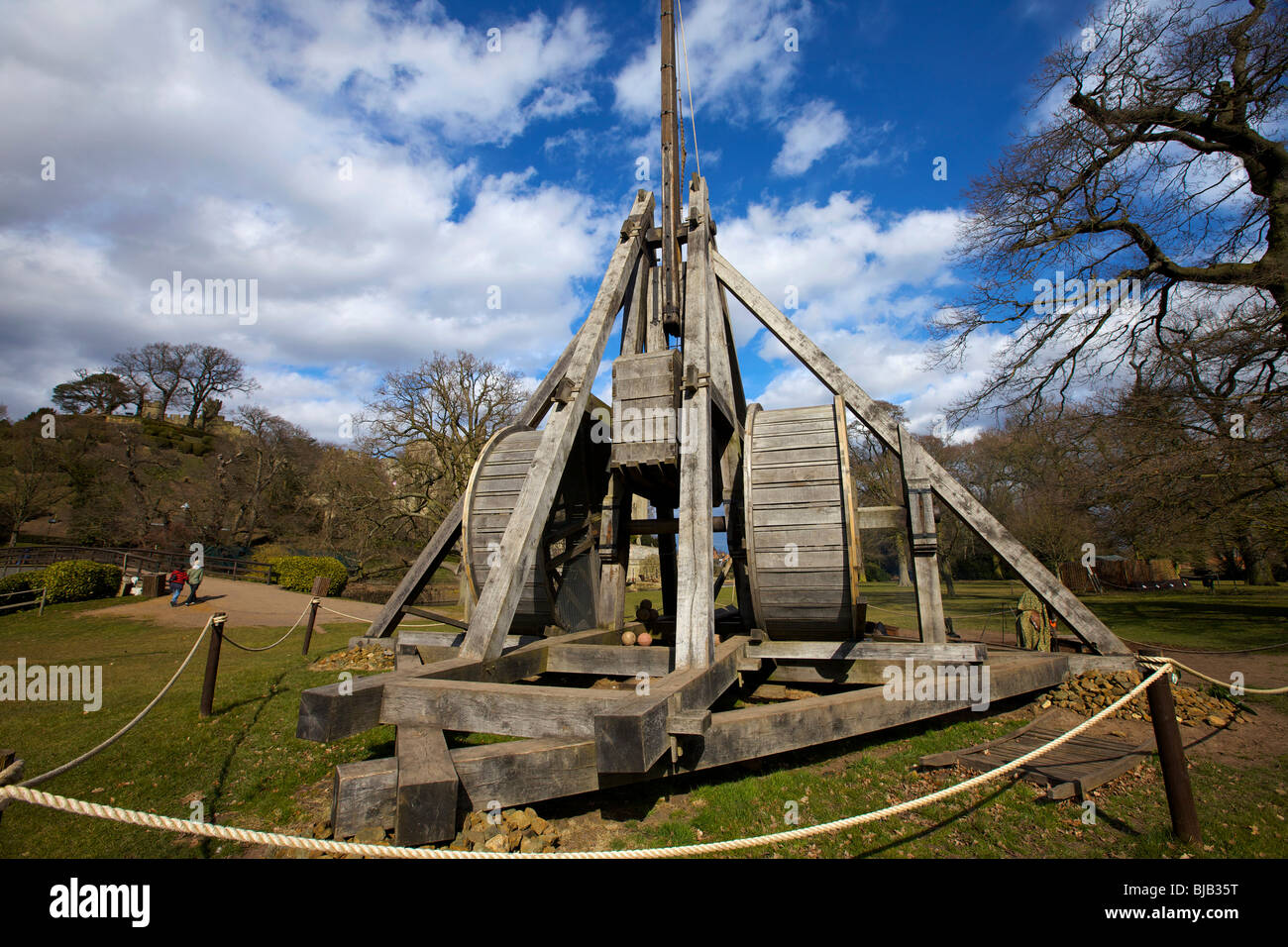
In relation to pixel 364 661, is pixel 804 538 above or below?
above

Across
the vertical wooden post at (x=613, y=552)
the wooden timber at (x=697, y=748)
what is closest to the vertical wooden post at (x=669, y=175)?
the vertical wooden post at (x=613, y=552)

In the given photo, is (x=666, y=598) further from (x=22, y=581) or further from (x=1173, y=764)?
(x=22, y=581)

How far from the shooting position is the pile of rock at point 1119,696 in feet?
19.2

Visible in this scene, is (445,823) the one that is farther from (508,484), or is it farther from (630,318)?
(630,318)

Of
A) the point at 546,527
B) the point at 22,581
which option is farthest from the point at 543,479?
the point at 22,581

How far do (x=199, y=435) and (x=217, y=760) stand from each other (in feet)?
191

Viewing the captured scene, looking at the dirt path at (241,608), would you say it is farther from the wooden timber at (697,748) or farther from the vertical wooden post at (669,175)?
the wooden timber at (697,748)

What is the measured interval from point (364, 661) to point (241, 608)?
15.0m

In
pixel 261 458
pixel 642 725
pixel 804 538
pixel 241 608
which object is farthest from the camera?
pixel 261 458

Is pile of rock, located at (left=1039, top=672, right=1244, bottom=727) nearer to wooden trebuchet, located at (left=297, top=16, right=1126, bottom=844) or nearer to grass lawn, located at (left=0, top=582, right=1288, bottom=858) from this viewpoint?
wooden trebuchet, located at (left=297, top=16, right=1126, bottom=844)

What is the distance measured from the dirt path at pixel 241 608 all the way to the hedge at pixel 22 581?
94.0 inches

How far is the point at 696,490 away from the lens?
504 cm
